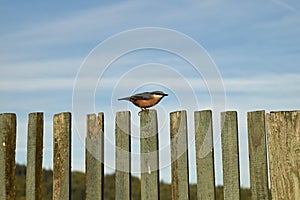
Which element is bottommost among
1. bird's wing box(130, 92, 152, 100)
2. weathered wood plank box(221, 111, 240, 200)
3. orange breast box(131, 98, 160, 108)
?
weathered wood plank box(221, 111, 240, 200)

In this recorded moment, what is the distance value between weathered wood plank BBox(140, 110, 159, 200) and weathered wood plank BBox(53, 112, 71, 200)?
884 millimetres

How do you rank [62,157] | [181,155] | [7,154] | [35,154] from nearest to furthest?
[181,155]
[62,157]
[35,154]
[7,154]

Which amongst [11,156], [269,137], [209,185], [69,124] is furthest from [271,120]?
[11,156]

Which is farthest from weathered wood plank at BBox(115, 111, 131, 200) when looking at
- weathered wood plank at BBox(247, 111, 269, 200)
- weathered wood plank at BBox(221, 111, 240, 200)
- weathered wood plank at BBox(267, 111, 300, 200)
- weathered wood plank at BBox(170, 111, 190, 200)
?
weathered wood plank at BBox(267, 111, 300, 200)

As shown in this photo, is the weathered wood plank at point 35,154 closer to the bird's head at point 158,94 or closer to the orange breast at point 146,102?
the orange breast at point 146,102

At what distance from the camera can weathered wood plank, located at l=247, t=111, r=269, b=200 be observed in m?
4.66

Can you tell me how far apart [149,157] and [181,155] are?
1.14 feet

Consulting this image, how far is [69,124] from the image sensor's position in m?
5.57

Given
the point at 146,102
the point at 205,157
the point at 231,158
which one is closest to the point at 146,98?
the point at 146,102

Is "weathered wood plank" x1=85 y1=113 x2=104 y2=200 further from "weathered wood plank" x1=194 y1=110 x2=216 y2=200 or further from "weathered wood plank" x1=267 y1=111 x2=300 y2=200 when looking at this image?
"weathered wood plank" x1=267 y1=111 x2=300 y2=200

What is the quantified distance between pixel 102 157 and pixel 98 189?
0.33 meters

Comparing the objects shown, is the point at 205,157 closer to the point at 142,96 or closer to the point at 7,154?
the point at 142,96

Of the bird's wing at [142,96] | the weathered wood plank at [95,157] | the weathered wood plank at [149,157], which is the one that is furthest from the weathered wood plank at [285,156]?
the weathered wood plank at [95,157]

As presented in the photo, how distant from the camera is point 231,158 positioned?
477 cm
